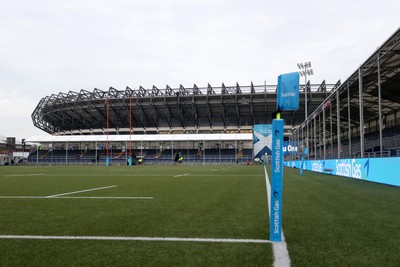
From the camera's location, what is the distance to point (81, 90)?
252 ft

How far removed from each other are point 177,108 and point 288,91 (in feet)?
233

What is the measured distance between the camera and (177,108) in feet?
244

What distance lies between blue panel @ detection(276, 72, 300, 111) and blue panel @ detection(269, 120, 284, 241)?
240 mm

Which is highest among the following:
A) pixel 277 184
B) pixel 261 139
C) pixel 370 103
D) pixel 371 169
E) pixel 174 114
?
pixel 174 114

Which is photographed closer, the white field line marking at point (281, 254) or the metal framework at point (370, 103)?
the white field line marking at point (281, 254)

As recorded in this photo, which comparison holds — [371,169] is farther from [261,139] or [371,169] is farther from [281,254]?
[261,139]

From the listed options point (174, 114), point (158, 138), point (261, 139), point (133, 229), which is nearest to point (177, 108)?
point (174, 114)

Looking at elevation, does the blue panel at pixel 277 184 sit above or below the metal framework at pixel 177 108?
below

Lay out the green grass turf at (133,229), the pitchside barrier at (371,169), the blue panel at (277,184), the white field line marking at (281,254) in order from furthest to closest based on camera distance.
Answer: the pitchside barrier at (371,169), the blue panel at (277,184), the green grass turf at (133,229), the white field line marking at (281,254)

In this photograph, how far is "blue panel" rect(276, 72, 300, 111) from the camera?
150 inches

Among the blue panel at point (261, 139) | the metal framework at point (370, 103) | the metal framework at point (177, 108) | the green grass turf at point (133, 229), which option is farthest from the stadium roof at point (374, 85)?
the metal framework at point (177, 108)

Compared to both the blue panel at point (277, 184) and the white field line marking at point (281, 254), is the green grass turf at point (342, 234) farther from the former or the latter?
the blue panel at point (277, 184)

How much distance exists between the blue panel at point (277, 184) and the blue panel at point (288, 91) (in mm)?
240

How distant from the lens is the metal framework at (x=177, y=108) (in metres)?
68.9
